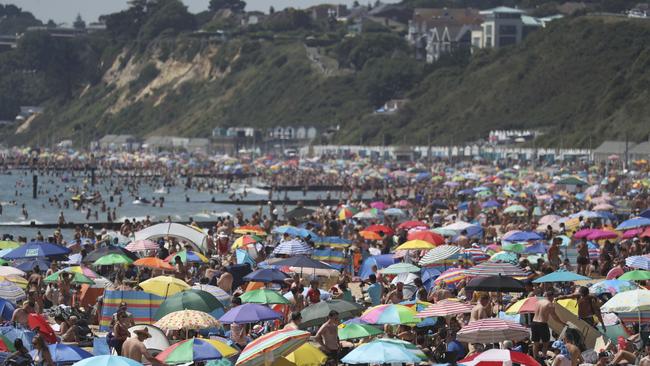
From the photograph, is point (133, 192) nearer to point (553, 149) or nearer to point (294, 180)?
point (294, 180)

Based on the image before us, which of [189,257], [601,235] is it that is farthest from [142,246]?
[601,235]

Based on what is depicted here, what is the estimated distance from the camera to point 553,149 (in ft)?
283

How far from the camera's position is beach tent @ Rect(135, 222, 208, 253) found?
2448 cm

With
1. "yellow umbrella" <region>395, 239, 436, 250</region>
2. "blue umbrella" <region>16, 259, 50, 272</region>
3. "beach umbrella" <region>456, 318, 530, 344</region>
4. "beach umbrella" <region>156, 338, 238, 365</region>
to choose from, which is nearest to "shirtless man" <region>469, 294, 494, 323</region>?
"beach umbrella" <region>456, 318, 530, 344</region>

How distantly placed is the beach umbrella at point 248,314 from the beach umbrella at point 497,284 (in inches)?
108

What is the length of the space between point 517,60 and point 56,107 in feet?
272

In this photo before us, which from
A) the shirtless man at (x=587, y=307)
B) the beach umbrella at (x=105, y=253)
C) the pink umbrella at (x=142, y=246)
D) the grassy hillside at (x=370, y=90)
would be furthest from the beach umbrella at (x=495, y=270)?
the grassy hillside at (x=370, y=90)

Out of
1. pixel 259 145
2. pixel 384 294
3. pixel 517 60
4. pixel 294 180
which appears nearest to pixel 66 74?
pixel 259 145

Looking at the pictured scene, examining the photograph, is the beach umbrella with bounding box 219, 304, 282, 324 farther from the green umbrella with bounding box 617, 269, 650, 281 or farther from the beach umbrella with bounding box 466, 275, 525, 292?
the green umbrella with bounding box 617, 269, 650, 281

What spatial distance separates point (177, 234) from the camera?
80.7ft

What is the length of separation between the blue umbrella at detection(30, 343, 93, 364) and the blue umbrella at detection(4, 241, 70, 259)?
28.8 ft

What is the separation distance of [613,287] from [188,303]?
5.66 metres

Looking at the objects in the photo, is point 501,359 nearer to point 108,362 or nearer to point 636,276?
point 108,362

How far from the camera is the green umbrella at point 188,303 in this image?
16.3m
